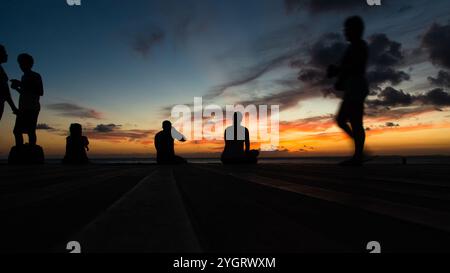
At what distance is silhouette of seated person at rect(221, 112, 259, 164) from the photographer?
44.2 ft

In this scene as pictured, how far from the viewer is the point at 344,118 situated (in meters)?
6.90

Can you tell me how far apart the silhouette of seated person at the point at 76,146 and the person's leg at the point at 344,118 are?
12.2 metres

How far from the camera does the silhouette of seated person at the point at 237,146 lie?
13477mm

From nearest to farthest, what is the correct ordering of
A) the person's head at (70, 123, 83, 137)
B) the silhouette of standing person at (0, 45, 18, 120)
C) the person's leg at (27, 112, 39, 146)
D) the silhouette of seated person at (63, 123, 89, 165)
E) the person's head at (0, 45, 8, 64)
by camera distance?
the silhouette of standing person at (0, 45, 18, 120) → the person's head at (0, 45, 8, 64) → the person's leg at (27, 112, 39, 146) → the silhouette of seated person at (63, 123, 89, 165) → the person's head at (70, 123, 83, 137)

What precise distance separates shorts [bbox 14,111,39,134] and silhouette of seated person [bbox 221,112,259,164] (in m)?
6.29

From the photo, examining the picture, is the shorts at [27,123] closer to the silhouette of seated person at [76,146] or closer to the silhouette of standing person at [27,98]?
the silhouette of standing person at [27,98]

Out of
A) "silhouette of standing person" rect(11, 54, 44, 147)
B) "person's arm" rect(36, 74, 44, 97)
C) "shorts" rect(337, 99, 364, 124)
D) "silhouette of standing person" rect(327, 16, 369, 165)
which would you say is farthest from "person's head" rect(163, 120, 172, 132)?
"silhouette of standing person" rect(327, 16, 369, 165)

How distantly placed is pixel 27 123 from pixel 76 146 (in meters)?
6.81

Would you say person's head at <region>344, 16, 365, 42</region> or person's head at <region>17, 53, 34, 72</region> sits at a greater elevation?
person's head at <region>17, 53, 34, 72</region>

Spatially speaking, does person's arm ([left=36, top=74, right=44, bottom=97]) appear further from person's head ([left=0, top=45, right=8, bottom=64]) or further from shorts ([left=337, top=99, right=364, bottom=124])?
shorts ([left=337, top=99, right=364, bottom=124])

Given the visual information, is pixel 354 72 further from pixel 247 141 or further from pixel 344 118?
pixel 247 141

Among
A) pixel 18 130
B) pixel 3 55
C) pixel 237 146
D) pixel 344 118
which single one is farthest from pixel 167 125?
pixel 344 118

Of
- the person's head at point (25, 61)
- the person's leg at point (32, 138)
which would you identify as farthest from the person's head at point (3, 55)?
the person's leg at point (32, 138)
